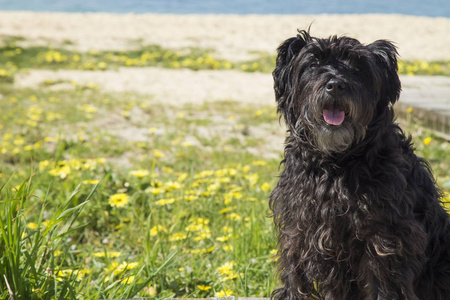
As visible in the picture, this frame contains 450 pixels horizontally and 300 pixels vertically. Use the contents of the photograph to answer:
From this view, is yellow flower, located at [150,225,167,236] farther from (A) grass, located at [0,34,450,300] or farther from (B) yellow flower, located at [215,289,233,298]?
(B) yellow flower, located at [215,289,233,298]

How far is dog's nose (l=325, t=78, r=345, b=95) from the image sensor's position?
88.4 inches

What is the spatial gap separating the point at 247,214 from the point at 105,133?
10.6ft

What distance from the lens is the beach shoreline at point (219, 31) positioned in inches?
604

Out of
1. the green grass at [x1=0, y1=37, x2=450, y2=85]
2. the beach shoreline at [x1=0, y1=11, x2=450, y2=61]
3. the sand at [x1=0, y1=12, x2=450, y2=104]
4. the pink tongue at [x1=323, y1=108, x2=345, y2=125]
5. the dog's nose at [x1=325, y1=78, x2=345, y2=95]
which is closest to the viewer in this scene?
the dog's nose at [x1=325, y1=78, x2=345, y2=95]

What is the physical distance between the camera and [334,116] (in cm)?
237

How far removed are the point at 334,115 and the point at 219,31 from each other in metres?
17.1

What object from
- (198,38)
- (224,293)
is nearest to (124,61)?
(198,38)

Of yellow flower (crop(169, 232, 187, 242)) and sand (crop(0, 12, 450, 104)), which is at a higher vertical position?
sand (crop(0, 12, 450, 104))

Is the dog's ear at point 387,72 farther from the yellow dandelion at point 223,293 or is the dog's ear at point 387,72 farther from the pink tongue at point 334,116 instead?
the yellow dandelion at point 223,293

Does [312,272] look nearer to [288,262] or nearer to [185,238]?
[288,262]

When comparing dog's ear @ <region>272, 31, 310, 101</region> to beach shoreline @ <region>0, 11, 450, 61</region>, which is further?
beach shoreline @ <region>0, 11, 450, 61</region>

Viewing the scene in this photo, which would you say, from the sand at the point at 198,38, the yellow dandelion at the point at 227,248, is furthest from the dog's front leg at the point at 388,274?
the sand at the point at 198,38

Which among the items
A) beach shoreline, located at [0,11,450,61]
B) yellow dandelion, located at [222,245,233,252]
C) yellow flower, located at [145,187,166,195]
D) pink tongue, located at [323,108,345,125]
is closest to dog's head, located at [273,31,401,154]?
pink tongue, located at [323,108,345,125]

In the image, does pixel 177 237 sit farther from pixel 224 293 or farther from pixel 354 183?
pixel 354 183
